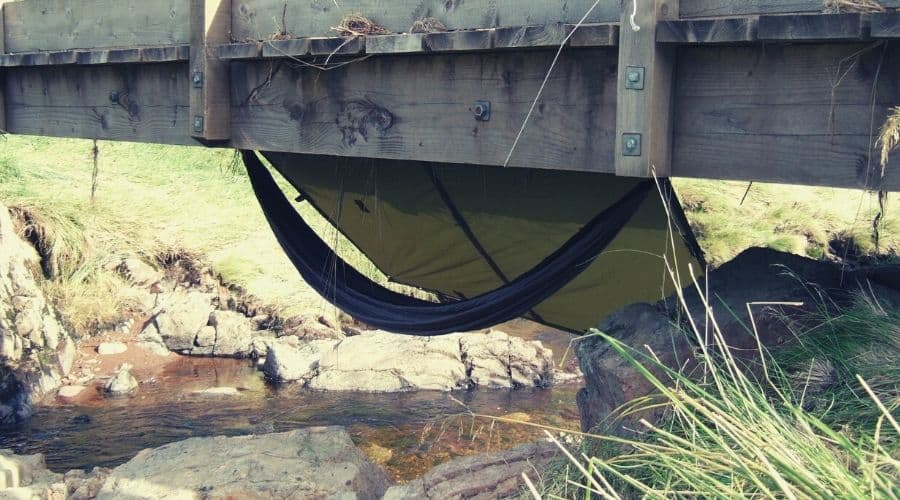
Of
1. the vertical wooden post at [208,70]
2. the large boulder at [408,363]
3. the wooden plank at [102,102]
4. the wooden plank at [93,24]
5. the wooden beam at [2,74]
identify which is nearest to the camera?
the vertical wooden post at [208,70]

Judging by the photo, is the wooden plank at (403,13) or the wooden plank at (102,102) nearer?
the wooden plank at (403,13)

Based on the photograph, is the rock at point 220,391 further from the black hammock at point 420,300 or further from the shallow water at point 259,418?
the black hammock at point 420,300

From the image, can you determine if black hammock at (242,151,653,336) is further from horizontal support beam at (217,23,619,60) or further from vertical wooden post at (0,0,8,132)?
vertical wooden post at (0,0,8,132)

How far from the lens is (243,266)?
11.6 m

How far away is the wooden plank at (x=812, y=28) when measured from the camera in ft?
8.13

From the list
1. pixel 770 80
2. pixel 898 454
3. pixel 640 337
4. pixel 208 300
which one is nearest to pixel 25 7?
pixel 640 337

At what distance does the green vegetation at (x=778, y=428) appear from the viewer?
1.79 meters

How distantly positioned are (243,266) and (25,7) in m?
6.32

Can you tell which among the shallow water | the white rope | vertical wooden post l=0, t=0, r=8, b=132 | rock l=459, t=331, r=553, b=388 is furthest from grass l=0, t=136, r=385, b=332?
the white rope

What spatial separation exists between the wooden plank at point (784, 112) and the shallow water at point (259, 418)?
16.1 feet

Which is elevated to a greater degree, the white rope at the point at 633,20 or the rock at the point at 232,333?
the white rope at the point at 633,20

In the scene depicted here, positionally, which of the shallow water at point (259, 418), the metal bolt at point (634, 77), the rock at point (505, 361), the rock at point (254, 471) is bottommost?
the shallow water at point (259, 418)

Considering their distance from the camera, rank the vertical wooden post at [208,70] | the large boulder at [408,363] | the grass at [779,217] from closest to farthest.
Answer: the vertical wooden post at [208,70], the grass at [779,217], the large boulder at [408,363]

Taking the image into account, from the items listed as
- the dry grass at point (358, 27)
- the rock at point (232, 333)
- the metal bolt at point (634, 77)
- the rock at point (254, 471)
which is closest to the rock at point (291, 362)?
the rock at point (232, 333)
